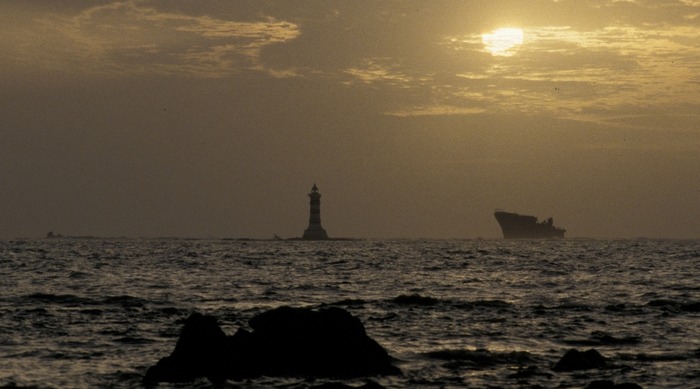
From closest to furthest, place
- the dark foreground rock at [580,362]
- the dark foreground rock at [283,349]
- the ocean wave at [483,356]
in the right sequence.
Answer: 1. the dark foreground rock at [283,349]
2. the dark foreground rock at [580,362]
3. the ocean wave at [483,356]

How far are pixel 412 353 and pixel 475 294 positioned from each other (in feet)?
80.4

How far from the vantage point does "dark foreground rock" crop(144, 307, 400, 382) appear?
22.0 metres

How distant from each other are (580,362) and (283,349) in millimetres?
7687

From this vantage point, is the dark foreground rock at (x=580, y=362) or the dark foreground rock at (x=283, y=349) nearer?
the dark foreground rock at (x=283, y=349)

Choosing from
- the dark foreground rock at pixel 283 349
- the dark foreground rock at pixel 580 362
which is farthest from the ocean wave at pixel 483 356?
the dark foreground rock at pixel 283 349

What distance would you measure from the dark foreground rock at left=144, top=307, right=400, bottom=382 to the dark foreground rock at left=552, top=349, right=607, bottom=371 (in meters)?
4.31

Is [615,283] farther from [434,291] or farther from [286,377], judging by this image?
[286,377]

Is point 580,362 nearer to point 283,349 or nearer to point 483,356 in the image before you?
point 483,356

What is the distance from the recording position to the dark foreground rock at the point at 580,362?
23266 millimetres

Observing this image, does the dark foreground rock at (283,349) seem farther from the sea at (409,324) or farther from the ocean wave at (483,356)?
the ocean wave at (483,356)

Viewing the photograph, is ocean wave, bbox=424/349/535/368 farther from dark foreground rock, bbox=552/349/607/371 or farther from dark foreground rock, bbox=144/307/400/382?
dark foreground rock, bbox=144/307/400/382

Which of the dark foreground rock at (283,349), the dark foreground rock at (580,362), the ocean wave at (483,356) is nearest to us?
the dark foreground rock at (283,349)

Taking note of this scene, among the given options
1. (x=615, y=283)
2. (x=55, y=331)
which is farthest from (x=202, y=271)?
(x=55, y=331)

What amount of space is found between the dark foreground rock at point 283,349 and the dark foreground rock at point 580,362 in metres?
4.31
